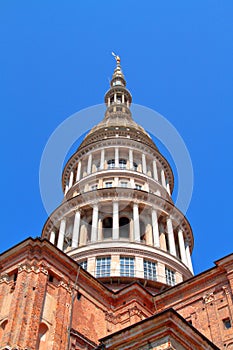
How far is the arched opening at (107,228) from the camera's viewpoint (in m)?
43.3

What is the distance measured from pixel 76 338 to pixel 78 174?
86.6 feet

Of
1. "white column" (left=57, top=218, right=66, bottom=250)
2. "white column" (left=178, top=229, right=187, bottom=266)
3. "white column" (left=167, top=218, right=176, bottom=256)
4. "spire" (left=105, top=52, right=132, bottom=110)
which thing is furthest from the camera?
"spire" (left=105, top=52, right=132, bottom=110)

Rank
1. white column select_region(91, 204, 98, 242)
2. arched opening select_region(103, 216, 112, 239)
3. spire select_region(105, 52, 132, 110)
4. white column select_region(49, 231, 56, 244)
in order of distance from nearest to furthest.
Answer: white column select_region(91, 204, 98, 242) → arched opening select_region(103, 216, 112, 239) → white column select_region(49, 231, 56, 244) → spire select_region(105, 52, 132, 110)

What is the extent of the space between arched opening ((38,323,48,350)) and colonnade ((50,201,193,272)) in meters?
15.8

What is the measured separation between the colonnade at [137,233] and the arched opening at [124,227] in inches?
33.6

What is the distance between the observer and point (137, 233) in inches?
1650

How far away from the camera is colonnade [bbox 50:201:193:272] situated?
42031mm

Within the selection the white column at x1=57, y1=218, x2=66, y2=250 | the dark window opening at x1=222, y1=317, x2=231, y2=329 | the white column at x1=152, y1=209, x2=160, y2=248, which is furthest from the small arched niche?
the white column at x1=152, y1=209, x2=160, y2=248

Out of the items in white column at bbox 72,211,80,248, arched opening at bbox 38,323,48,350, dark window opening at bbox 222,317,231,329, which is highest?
white column at bbox 72,211,80,248

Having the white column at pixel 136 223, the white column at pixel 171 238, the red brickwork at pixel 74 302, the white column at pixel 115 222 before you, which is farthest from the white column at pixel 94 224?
the red brickwork at pixel 74 302

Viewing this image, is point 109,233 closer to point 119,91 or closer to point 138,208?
point 138,208

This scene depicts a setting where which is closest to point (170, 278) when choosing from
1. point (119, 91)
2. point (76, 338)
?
point (76, 338)

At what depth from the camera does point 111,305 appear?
31.8 m

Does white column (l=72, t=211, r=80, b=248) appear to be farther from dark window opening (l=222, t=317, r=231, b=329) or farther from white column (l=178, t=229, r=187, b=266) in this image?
dark window opening (l=222, t=317, r=231, b=329)
